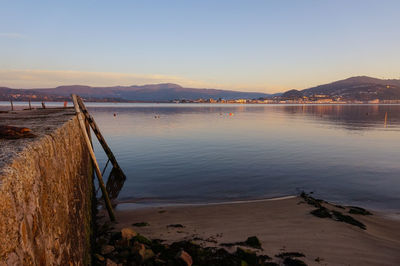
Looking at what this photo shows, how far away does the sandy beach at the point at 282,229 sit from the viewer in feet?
25.5

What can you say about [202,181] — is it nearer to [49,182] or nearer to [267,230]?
[267,230]

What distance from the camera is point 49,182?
11.0ft

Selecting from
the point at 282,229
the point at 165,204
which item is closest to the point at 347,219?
the point at 282,229

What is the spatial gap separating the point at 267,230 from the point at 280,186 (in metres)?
8.45

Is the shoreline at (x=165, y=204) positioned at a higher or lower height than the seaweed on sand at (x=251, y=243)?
lower

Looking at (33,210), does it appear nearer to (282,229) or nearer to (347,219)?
(282,229)

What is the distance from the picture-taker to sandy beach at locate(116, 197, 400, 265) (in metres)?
7.77

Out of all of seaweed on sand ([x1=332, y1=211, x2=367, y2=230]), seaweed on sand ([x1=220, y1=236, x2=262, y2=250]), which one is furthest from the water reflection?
seaweed on sand ([x1=220, y1=236, x2=262, y2=250])

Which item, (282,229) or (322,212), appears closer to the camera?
(282,229)

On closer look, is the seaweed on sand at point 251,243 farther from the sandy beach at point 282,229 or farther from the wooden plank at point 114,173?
the wooden plank at point 114,173

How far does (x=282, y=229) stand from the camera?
9641 millimetres

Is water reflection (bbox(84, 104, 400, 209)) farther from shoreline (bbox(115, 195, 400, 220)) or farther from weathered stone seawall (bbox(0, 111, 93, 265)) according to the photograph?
weathered stone seawall (bbox(0, 111, 93, 265))

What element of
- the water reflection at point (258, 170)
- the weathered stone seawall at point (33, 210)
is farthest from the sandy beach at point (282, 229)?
the weathered stone seawall at point (33, 210)

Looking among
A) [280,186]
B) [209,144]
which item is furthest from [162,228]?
[209,144]
